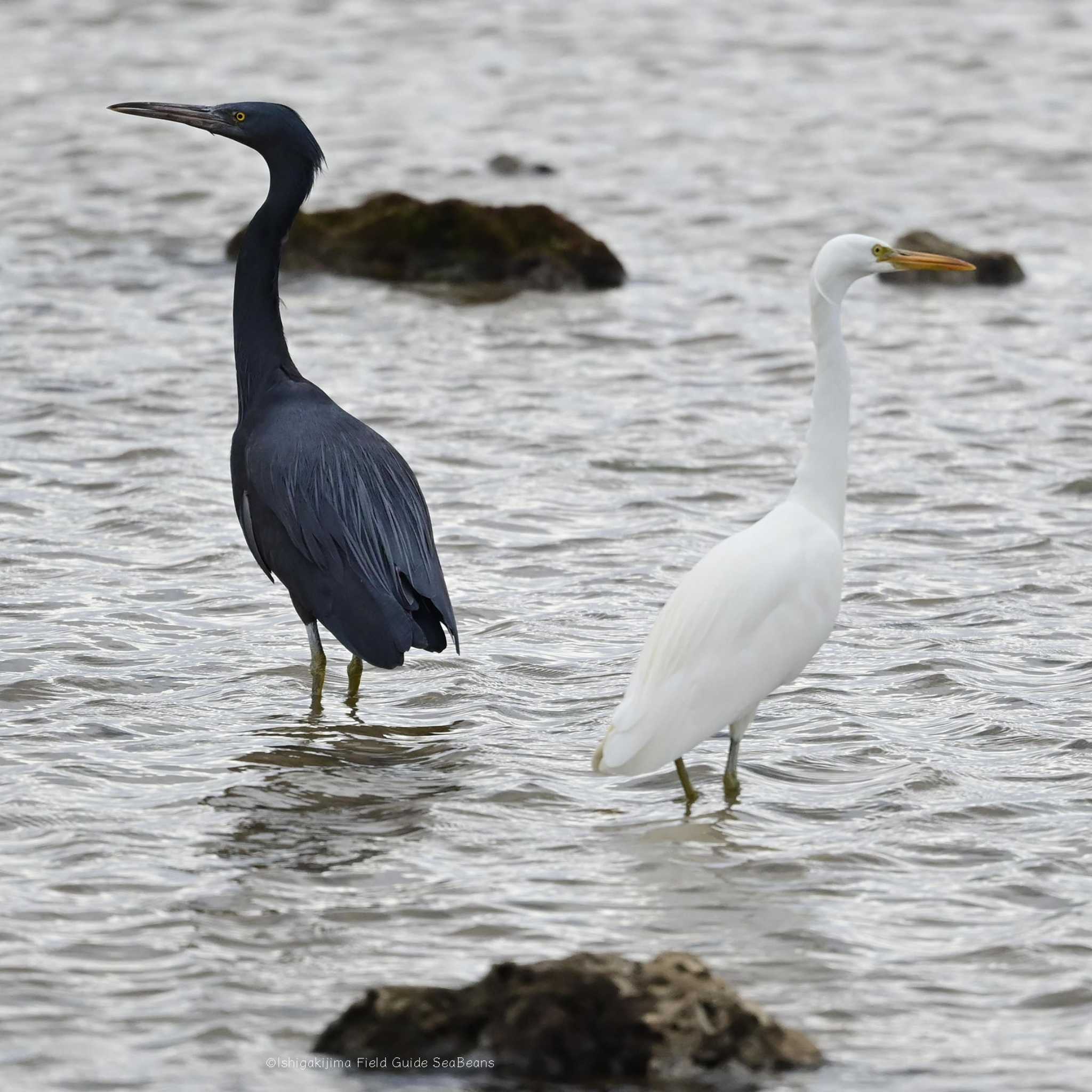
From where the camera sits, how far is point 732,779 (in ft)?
21.7

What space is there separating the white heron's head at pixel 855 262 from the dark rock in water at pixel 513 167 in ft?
39.0

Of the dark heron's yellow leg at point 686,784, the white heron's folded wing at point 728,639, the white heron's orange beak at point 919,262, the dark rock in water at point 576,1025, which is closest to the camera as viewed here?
the dark rock in water at point 576,1025

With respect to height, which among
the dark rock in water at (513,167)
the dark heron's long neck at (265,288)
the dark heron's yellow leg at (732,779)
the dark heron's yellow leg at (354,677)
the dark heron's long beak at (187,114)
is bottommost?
the dark heron's yellow leg at (354,677)

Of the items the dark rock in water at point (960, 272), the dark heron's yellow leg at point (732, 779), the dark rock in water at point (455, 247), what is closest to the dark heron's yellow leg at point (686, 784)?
the dark heron's yellow leg at point (732, 779)

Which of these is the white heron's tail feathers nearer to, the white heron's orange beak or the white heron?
the white heron

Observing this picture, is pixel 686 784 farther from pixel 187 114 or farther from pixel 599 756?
pixel 187 114

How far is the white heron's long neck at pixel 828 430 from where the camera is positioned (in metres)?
6.77

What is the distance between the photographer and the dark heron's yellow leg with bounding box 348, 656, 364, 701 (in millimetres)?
7688

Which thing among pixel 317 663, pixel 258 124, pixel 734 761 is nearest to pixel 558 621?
pixel 317 663

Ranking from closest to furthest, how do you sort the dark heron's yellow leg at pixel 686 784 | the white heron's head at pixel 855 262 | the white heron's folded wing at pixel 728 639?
1. the white heron's folded wing at pixel 728 639
2. the dark heron's yellow leg at pixel 686 784
3. the white heron's head at pixel 855 262

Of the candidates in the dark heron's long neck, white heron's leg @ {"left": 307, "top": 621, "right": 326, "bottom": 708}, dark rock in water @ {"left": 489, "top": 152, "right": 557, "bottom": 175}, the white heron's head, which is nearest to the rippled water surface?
white heron's leg @ {"left": 307, "top": 621, "right": 326, "bottom": 708}

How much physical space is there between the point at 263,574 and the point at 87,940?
3807 millimetres

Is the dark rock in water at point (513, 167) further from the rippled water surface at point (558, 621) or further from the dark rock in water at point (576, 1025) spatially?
the dark rock in water at point (576, 1025)

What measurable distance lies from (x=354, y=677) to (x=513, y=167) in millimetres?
11682
